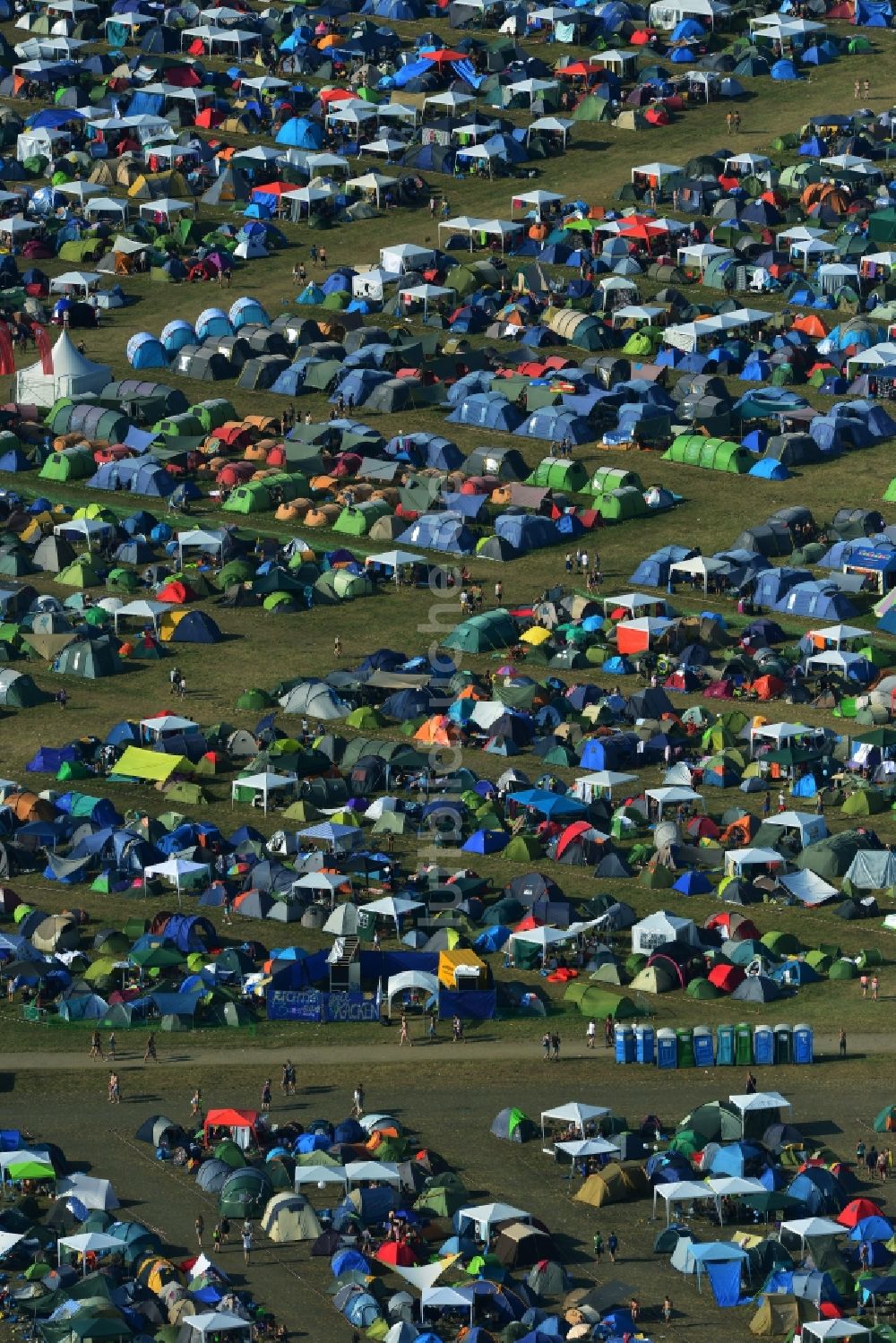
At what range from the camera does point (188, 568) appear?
458ft

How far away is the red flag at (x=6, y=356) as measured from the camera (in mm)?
162875

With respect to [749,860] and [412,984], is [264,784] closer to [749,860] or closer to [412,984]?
[412,984]

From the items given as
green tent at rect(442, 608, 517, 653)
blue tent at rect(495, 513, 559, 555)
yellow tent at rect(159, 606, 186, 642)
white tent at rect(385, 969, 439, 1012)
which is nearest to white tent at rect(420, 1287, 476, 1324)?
white tent at rect(385, 969, 439, 1012)

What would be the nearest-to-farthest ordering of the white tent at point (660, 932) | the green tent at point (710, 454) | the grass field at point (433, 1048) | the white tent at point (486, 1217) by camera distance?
the white tent at point (486, 1217), the grass field at point (433, 1048), the white tent at point (660, 932), the green tent at point (710, 454)

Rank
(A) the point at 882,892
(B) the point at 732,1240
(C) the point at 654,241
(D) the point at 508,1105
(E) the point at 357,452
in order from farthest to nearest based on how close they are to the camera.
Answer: (C) the point at 654,241, (E) the point at 357,452, (A) the point at 882,892, (D) the point at 508,1105, (B) the point at 732,1240

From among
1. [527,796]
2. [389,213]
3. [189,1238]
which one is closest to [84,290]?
[389,213]

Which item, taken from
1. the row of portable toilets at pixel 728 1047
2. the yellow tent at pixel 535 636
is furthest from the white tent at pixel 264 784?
the row of portable toilets at pixel 728 1047

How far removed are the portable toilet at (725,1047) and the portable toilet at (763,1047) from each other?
63 centimetres

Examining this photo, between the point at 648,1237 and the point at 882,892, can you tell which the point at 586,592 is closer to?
the point at 882,892

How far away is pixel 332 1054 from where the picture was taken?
10194cm

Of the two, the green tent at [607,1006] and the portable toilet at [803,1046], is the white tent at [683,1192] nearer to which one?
the portable toilet at [803,1046]

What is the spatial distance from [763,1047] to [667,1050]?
2.68 metres

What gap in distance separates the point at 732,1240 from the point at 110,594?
5551 centimetres

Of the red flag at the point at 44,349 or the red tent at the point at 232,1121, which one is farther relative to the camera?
the red flag at the point at 44,349
